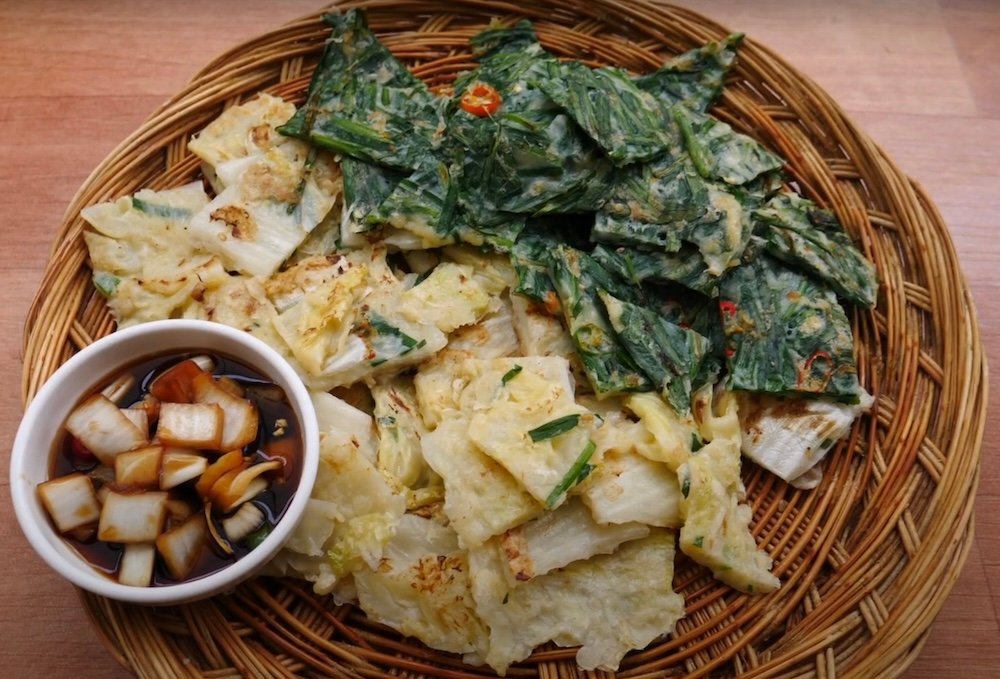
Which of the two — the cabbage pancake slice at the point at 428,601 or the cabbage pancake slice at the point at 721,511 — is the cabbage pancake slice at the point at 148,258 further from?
the cabbage pancake slice at the point at 721,511

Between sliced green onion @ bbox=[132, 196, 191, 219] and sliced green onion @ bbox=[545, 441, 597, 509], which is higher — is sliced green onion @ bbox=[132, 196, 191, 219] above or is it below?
above

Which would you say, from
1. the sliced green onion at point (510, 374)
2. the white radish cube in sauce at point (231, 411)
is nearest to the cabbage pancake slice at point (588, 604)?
the sliced green onion at point (510, 374)

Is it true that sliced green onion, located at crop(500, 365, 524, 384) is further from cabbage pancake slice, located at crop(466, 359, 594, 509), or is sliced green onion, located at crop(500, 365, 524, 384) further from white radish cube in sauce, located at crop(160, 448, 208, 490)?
white radish cube in sauce, located at crop(160, 448, 208, 490)

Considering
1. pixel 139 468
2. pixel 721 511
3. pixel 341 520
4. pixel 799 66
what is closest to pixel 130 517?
pixel 139 468

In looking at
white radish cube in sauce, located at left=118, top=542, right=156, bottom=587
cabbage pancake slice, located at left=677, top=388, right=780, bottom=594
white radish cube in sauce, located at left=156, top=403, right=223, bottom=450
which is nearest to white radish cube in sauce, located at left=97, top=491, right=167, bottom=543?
white radish cube in sauce, located at left=118, top=542, right=156, bottom=587

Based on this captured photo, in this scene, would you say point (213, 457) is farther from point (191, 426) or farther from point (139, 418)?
point (139, 418)

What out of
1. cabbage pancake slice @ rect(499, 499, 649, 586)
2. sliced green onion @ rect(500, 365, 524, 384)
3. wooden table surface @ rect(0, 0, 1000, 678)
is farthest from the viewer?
wooden table surface @ rect(0, 0, 1000, 678)
